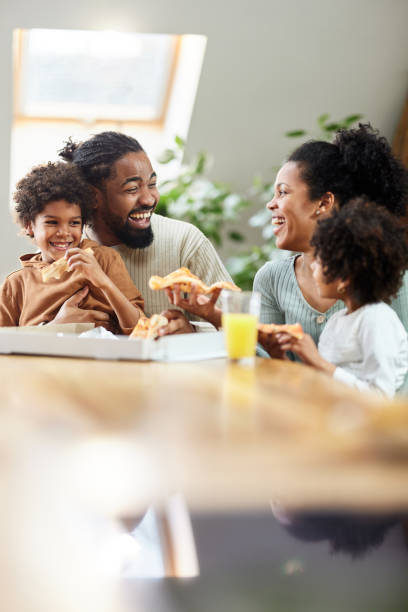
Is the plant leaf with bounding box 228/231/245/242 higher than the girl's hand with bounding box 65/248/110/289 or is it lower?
higher

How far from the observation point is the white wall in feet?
12.2

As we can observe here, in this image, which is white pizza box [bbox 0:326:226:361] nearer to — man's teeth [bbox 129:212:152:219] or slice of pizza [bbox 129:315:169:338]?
slice of pizza [bbox 129:315:169:338]

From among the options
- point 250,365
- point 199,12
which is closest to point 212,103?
point 199,12

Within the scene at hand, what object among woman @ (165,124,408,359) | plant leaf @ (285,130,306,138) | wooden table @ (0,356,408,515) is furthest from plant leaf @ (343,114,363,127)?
wooden table @ (0,356,408,515)

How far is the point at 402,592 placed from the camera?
82 centimetres

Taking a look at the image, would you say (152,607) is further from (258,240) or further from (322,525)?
(258,240)

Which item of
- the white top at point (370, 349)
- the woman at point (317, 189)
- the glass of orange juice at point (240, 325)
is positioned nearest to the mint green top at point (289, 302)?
the woman at point (317, 189)

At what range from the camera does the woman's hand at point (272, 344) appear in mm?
1565

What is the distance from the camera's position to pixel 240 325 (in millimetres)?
1384

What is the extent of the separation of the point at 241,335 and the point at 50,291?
832mm

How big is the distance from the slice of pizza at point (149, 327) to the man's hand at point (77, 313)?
367 millimetres

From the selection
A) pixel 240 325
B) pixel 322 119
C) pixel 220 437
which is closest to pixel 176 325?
pixel 240 325

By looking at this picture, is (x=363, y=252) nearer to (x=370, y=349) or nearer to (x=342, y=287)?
(x=342, y=287)

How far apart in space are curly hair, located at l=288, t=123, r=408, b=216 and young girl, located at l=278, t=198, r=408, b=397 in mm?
377
